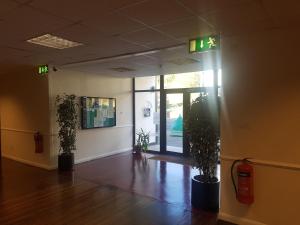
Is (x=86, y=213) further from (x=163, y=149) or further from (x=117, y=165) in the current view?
(x=163, y=149)

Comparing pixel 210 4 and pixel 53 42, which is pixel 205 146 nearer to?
pixel 210 4

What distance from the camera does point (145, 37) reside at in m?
3.46

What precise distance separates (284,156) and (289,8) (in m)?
1.69

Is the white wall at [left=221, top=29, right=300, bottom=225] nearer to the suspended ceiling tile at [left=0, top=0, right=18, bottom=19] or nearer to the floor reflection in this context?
the floor reflection

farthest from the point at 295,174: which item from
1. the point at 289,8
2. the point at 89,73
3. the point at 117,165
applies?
the point at 89,73

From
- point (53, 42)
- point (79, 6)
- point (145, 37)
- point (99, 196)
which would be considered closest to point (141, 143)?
point (99, 196)

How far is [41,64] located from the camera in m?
5.56

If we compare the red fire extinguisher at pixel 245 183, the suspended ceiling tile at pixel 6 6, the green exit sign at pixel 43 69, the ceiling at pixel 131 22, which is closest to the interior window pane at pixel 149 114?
the green exit sign at pixel 43 69

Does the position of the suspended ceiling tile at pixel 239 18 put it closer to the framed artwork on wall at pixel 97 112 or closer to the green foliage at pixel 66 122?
the green foliage at pixel 66 122

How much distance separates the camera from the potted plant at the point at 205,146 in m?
3.44

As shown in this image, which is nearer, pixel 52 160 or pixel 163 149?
pixel 52 160

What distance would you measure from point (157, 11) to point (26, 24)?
165 cm

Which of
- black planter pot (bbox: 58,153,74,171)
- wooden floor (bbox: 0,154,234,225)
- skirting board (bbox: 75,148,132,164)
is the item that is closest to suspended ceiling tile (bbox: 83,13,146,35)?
wooden floor (bbox: 0,154,234,225)

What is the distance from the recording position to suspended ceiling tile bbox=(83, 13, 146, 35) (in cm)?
270
